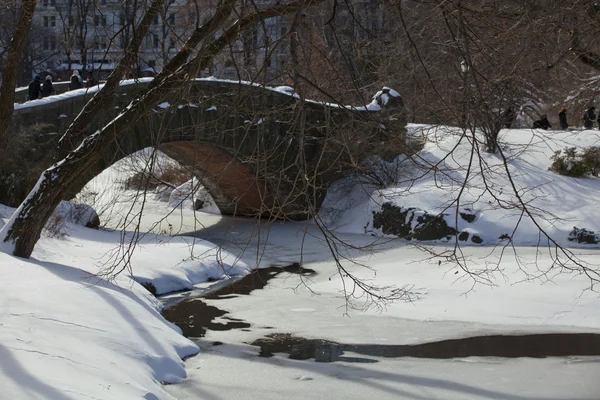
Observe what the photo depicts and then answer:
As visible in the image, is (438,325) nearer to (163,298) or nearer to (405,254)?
(163,298)

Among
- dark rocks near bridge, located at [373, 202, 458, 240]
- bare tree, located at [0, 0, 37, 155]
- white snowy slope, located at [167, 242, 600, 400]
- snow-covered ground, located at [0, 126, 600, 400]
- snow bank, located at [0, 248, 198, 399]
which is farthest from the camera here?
dark rocks near bridge, located at [373, 202, 458, 240]

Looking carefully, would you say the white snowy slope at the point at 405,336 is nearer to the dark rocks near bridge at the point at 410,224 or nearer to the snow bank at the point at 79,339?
the snow bank at the point at 79,339

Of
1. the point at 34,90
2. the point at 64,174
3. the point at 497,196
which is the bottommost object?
the point at 64,174

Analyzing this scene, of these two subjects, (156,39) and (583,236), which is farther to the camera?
(583,236)

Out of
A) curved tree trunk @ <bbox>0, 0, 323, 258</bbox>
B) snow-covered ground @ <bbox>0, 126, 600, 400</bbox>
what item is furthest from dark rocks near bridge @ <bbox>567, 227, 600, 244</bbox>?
curved tree trunk @ <bbox>0, 0, 323, 258</bbox>

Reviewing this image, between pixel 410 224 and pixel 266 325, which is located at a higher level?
pixel 410 224

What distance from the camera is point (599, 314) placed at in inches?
537

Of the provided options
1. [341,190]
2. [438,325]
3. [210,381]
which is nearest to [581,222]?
[341,190]

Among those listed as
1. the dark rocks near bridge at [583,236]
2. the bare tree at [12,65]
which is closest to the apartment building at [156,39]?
the bare tree at [12,65]

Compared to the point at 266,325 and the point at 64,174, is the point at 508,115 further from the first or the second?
the point at 64,174

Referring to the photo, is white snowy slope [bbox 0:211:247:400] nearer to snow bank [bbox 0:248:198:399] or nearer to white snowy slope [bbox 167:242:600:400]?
snow bank [bbox 0:248:198:399]

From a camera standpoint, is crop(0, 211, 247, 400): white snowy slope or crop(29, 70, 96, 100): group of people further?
crop(29, 70, 96, 100): group of people

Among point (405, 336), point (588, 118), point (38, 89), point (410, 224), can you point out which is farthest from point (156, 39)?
point (588, 118)

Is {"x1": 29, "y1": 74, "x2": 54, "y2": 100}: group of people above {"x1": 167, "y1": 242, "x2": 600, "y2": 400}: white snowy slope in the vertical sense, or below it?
above
